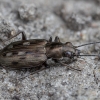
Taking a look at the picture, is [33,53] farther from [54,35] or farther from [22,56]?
[54,35]

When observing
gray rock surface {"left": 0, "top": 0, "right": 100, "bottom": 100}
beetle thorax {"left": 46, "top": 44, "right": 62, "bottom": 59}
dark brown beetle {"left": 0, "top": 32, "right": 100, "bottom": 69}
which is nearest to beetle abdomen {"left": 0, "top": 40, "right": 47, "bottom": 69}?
dark brown beetle {"left": 0, "top": 32, "right": 100, "bottom": 69}

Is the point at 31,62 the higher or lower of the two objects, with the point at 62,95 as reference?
higher

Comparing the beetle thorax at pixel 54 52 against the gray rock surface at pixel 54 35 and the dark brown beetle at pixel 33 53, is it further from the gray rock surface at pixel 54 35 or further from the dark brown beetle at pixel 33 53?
the gray rock surface at pixel 54 35

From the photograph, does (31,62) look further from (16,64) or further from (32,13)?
(32,13)

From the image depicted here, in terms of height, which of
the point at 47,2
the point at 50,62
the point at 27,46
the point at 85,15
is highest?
the point at 47,2

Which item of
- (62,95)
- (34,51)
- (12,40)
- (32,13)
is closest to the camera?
(62,95)

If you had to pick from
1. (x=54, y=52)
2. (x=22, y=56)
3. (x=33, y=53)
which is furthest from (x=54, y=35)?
(x=22, y=56)

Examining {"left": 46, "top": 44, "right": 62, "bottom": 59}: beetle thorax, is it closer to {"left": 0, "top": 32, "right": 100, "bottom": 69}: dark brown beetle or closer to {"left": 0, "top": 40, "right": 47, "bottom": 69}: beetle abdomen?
{"left": 0, "top": 32, "right": 100, "bottom": 69}: dark brown beetle

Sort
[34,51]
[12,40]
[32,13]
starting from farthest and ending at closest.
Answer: [32,13], [12,40], [34,51]

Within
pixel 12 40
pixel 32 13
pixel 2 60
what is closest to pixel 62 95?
pixel 2 60
